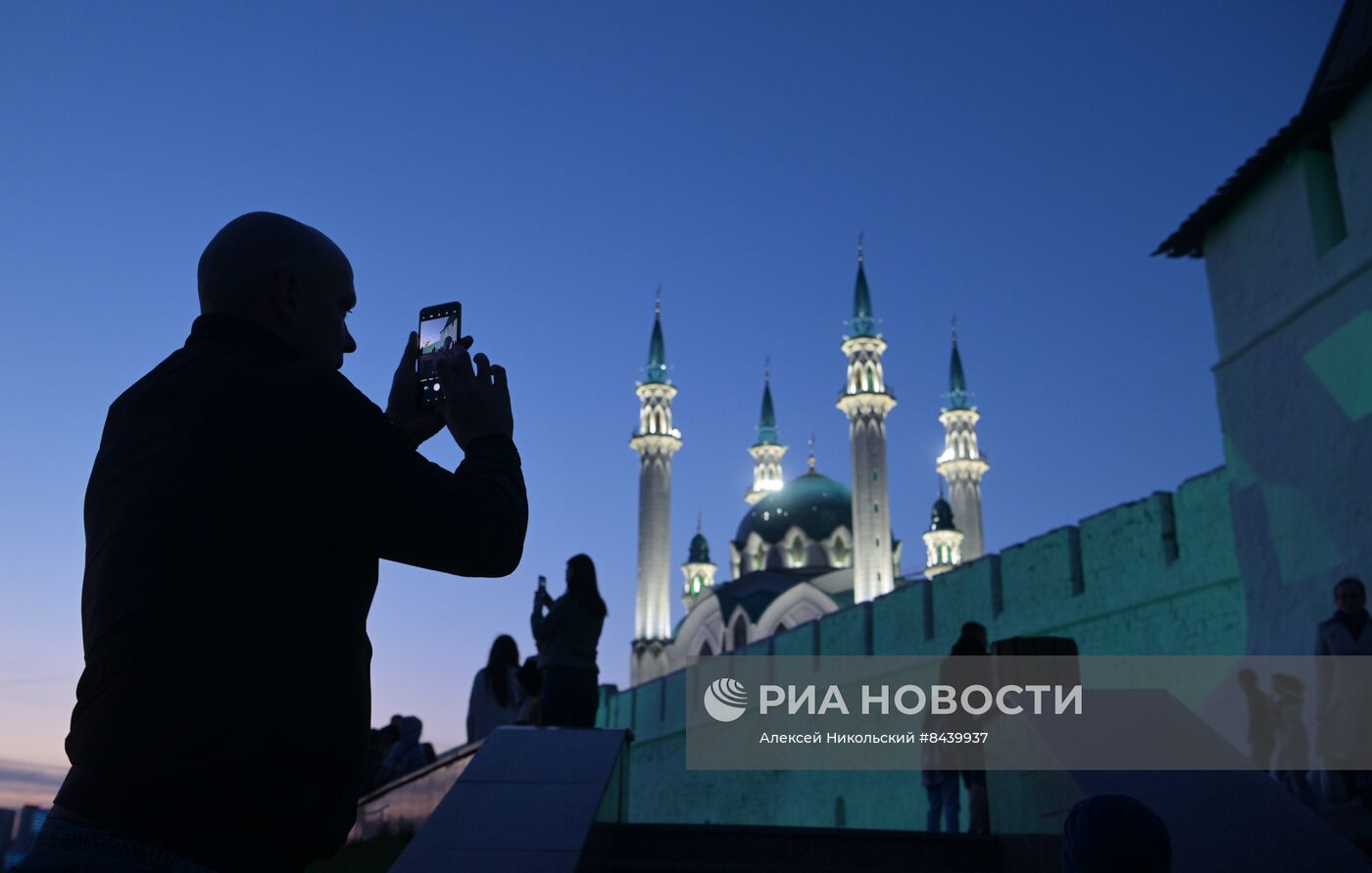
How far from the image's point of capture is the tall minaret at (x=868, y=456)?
34.2 metres

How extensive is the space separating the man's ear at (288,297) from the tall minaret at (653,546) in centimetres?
3943

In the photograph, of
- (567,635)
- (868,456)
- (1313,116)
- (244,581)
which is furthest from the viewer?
(868,456)

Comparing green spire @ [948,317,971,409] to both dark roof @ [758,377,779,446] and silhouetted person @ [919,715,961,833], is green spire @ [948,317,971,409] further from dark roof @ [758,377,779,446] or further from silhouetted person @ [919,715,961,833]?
silhouetted person @ [919,715,961,833]

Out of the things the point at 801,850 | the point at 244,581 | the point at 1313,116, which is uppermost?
the point at 1313,116

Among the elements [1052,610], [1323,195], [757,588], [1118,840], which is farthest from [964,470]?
[1118,840]

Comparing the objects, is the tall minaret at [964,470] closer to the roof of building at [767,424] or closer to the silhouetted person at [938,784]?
the roof of building at [767,424]

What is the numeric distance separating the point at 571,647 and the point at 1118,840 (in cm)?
516

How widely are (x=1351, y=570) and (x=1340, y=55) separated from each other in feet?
19.0

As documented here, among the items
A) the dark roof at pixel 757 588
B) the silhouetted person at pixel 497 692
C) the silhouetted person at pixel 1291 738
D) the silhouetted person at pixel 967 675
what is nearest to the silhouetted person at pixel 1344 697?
the silhouetted person at pixel 1291 738

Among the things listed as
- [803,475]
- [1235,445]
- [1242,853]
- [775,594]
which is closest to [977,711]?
[1242,853]

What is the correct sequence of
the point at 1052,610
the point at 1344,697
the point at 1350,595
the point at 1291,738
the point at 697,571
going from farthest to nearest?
1. the point at 697,571
2. the point at 1052,610
3. the point at 1291,738
4. the point at 1344,697
5. the point at 1350,595

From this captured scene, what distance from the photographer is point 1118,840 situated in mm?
2402

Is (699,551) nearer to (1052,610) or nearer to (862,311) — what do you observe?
(862,311)

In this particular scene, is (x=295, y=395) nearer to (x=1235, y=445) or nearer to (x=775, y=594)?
(x=1235, y=445)
